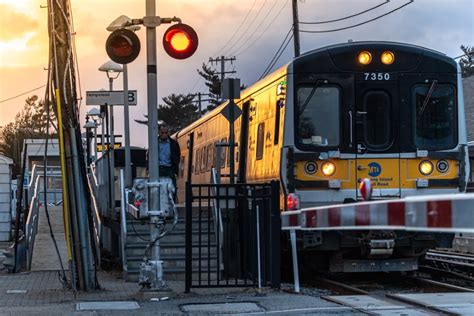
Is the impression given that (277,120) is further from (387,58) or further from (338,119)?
(387,58)

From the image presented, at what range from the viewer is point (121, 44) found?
950 cm

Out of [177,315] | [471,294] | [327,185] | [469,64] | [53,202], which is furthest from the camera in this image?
[469,64]

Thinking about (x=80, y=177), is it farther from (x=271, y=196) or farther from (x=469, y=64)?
(x=469, y=64)

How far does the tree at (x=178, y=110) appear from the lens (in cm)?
8775

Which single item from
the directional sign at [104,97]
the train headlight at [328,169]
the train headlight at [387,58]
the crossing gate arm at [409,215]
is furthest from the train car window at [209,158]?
the crossing gate arm at [409,215]

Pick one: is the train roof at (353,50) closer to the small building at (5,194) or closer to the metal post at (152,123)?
the metal post at (152,123)

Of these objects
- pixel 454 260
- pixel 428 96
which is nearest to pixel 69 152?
pixel 428 96

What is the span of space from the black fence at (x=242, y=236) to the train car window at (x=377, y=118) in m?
2.18

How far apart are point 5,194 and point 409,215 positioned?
57.6 feet

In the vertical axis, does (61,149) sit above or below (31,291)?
above

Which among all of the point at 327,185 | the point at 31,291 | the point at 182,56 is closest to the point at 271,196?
the point at 327,185

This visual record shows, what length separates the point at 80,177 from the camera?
10242 mm

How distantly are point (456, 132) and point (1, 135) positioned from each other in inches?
3325

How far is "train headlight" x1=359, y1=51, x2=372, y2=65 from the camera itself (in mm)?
11477
